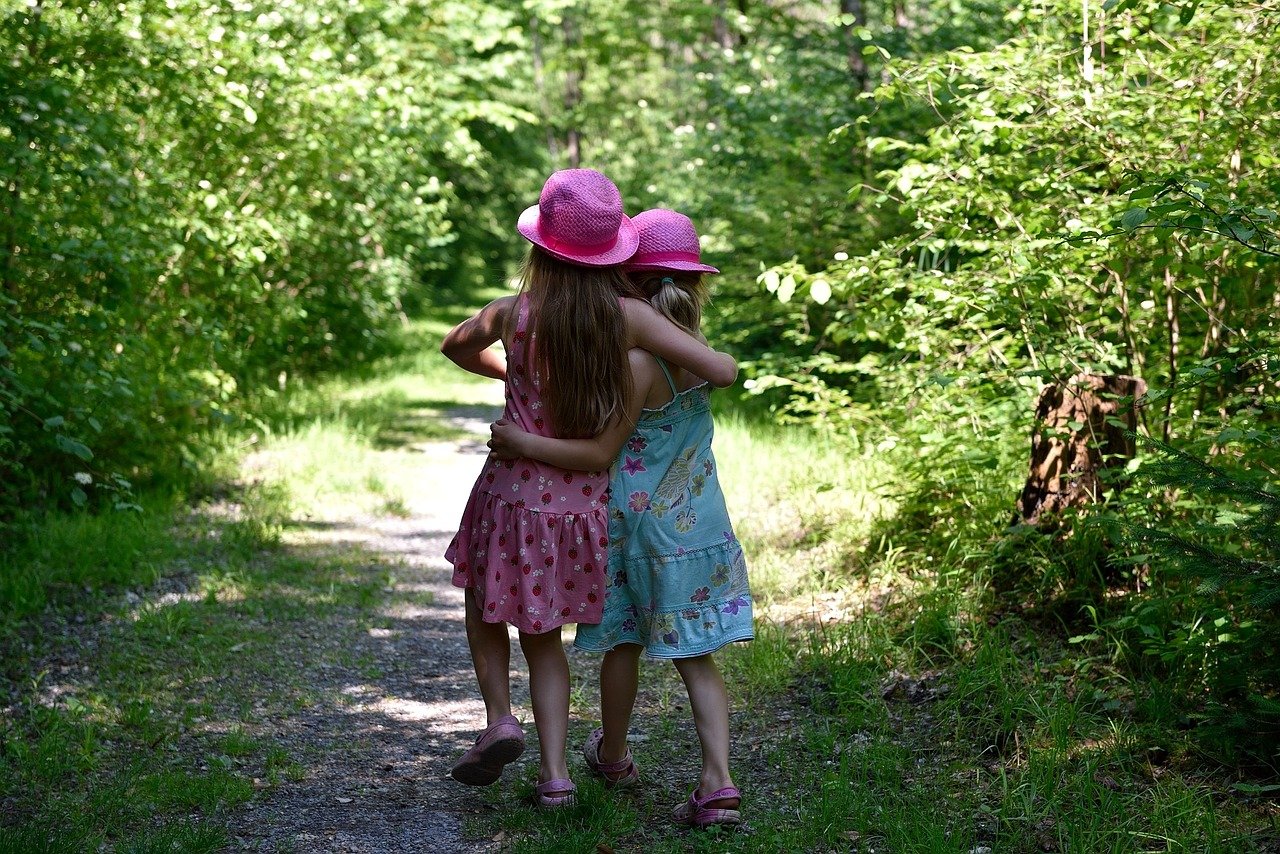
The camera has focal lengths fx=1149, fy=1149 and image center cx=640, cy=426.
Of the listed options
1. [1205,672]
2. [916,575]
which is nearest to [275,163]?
[916,575]

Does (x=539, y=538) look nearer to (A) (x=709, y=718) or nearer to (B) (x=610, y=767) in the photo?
(A) (x=709, y=718)

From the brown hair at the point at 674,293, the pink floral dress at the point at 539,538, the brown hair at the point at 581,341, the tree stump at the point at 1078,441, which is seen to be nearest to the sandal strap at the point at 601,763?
the pink floral dress at the point at 539,538

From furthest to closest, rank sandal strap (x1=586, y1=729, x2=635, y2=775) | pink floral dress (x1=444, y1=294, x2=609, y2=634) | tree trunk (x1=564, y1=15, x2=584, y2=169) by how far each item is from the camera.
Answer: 1. tree trunk (x1=564, y1=15, x2=584, y2=169)
2. sandal strap (x1=586, y1=729, x2=635, y2=775)
3. pink floral dress (x1=444, y1=294, x2=609, y2=634)

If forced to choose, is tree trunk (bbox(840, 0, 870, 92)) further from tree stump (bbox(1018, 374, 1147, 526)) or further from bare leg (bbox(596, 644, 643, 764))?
bare leg (bbox(596, 644, 643, 764))

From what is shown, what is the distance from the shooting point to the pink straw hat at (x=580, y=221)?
3006mm

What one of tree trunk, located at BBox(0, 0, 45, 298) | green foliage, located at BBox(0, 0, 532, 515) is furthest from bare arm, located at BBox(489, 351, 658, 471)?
tree trunk, located at BBox(0, 0, 45, 298)

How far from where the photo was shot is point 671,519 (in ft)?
10.3

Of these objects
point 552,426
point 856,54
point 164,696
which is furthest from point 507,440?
point 856,54

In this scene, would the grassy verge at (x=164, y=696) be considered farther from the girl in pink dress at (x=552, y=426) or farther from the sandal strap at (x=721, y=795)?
the sandal strap at (x=721, y=795)

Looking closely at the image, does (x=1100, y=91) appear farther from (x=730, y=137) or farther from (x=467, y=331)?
(x=730, y=137)

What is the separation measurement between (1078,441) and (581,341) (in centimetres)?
246

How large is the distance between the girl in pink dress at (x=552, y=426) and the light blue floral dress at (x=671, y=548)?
85 millimetres

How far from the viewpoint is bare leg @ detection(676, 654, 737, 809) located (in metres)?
3.16

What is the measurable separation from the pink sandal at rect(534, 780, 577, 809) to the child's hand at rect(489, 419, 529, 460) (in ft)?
3.01
